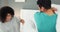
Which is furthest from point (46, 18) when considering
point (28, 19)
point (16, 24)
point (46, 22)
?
point (16, 24)

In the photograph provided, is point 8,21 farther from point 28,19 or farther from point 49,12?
point 49,12

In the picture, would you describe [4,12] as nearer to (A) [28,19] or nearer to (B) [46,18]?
(A) [28,19]

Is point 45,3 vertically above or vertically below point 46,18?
above

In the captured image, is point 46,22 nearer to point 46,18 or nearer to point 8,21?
point 46,18

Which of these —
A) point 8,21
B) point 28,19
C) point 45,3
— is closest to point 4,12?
point 8,21

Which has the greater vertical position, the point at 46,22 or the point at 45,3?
the point at 45,3

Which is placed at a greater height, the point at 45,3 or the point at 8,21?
the point at 45,3

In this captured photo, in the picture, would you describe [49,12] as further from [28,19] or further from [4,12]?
[4,12]

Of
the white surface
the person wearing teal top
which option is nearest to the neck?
the person wearing teal top

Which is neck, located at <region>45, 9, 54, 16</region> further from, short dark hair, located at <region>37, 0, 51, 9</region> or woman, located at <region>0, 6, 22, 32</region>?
woman, located at <region>0, 6, 22, 32</region>

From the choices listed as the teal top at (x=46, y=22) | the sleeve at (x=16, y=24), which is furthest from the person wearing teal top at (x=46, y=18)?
the sleeve at (x=16, y=24)

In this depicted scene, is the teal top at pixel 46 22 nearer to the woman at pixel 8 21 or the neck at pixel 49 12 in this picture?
the neck at pixel 49 12

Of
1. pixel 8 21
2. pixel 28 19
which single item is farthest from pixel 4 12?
pixel 28 19

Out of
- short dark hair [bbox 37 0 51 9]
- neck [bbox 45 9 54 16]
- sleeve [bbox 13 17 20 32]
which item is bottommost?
sleeve [bbox 13 17 20 32]
